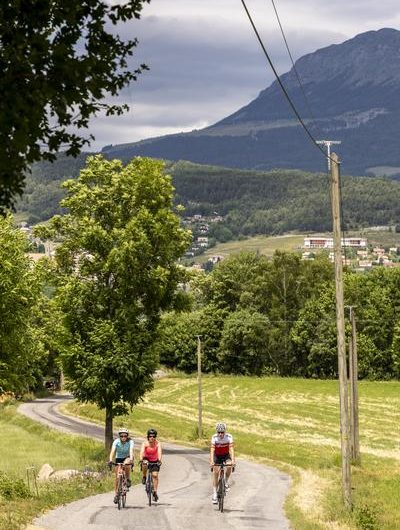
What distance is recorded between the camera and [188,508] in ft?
82.6

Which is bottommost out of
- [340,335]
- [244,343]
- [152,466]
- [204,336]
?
[244,343]

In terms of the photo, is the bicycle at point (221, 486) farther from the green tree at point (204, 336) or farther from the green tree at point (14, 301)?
the green tree at point (204, 336)

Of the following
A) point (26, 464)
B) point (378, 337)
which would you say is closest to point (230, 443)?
point (26, 464)

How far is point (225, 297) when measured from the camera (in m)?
142

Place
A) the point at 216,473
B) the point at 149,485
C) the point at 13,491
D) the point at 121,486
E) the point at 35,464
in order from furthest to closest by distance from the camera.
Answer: the point at 35,464
the point at 13,491
the point at 149,485
the point at 216,473
the point at 121,486

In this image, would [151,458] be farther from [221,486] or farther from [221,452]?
[221,486]

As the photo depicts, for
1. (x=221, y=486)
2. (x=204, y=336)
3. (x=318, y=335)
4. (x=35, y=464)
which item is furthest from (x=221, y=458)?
(x=204, y=336)

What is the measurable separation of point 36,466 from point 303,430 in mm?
33120

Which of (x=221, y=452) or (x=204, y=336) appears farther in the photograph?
(x=204, y=336)

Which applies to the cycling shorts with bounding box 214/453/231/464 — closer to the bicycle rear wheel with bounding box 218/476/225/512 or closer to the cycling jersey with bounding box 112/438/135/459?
the bicycle rear wheel with bounding box 218/476/225/512

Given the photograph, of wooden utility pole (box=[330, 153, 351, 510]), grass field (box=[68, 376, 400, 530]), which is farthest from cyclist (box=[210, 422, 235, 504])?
wooden utility pole (box=[330, 153, 351, 510])

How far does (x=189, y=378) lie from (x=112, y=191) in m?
98.3

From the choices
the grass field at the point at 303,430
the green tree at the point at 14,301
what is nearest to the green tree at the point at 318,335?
the grass field at the point at 303,430

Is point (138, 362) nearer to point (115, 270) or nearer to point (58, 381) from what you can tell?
point (115, 270)
